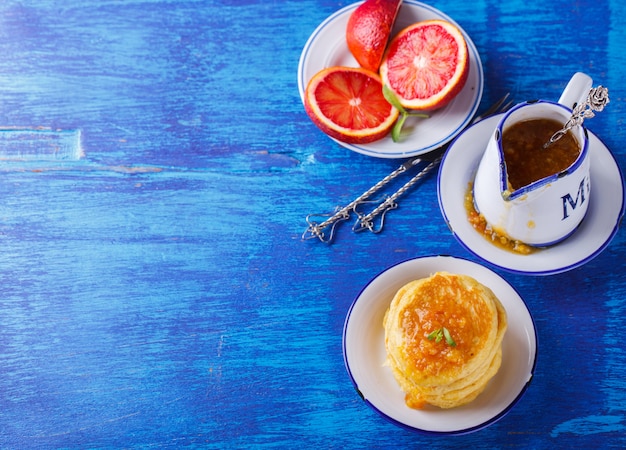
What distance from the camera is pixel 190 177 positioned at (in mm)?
1795

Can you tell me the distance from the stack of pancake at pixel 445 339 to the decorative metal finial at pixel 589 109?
0.38m

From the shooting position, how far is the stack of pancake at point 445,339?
4.67 feet

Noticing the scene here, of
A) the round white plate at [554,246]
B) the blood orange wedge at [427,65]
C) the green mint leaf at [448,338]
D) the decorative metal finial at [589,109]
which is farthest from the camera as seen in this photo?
the blood orange wedge at [427,65]

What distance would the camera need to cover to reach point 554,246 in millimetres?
1542

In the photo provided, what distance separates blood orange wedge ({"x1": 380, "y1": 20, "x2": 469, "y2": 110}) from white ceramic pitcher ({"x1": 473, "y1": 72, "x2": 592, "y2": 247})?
0.24 metres

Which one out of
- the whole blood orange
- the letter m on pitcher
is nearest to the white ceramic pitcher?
the letter m on pitcher

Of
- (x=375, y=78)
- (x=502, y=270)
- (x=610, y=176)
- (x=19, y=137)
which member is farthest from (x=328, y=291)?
(x=19, y=137)

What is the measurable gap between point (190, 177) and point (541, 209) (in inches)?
36.6

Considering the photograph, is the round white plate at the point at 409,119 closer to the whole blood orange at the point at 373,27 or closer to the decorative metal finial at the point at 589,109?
the whole blood orange at the point at 373,27

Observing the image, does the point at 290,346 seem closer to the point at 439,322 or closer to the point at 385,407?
the point at 385,407

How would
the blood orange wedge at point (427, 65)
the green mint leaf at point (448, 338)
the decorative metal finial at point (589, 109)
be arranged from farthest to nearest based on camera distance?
the blood orange wedge at point (427, 65), the green mint leaf at point (448, 338), the decorative metal finial at point (589, 109)

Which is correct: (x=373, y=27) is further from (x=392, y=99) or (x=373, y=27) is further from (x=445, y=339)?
(x=445, y=339)

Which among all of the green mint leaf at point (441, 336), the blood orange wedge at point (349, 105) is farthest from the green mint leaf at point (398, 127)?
the green mint leaf at point (441, 336)

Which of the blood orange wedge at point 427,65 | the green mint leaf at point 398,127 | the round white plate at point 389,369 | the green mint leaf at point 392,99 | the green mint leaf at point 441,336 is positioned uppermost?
the blood orange wedge at point 427,65
